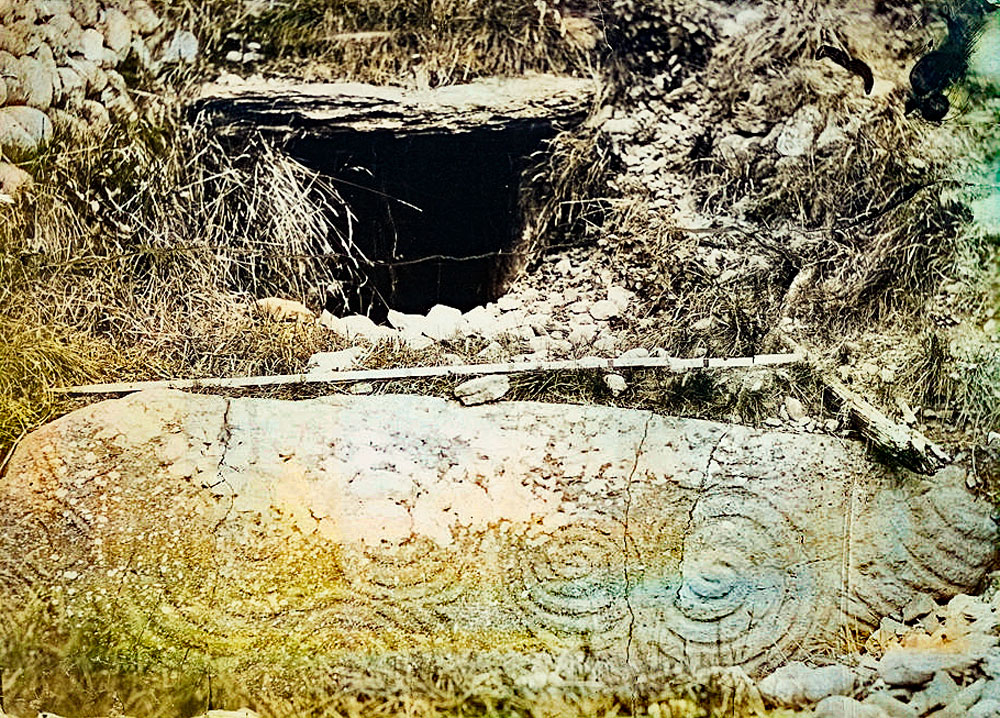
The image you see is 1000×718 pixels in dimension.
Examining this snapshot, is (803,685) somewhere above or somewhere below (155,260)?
below

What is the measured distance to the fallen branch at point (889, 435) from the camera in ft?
7.34

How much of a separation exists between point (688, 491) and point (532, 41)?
1131 mm

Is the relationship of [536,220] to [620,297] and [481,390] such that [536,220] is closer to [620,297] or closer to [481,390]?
[620,297]

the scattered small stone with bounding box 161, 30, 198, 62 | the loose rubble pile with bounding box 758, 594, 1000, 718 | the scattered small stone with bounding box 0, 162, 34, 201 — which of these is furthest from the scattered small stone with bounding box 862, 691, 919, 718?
the scattered small stone with bounding box 0, 162, 34, 201

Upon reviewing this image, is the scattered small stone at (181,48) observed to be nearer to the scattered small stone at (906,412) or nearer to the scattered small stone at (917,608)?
the scattered small stone at (906,412)

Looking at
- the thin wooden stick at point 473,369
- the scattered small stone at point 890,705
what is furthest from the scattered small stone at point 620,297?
the scattered small stone at point 890,705

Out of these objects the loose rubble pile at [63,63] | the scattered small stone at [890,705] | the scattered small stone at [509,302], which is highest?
the loose rubble pile at [63,63]

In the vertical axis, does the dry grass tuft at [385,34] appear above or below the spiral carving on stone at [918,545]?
above

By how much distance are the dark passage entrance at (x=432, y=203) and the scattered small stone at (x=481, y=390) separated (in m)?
0.19

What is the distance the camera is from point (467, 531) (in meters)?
2.18

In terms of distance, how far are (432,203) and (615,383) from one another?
2.00ft

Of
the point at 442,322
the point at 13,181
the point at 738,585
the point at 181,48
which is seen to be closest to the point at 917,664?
the point at 738,585

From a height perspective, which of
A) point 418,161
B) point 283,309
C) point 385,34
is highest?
point 385,34

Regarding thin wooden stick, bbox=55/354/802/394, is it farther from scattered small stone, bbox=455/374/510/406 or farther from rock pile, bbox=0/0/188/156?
rock pile, bbox=0/0/188/156
